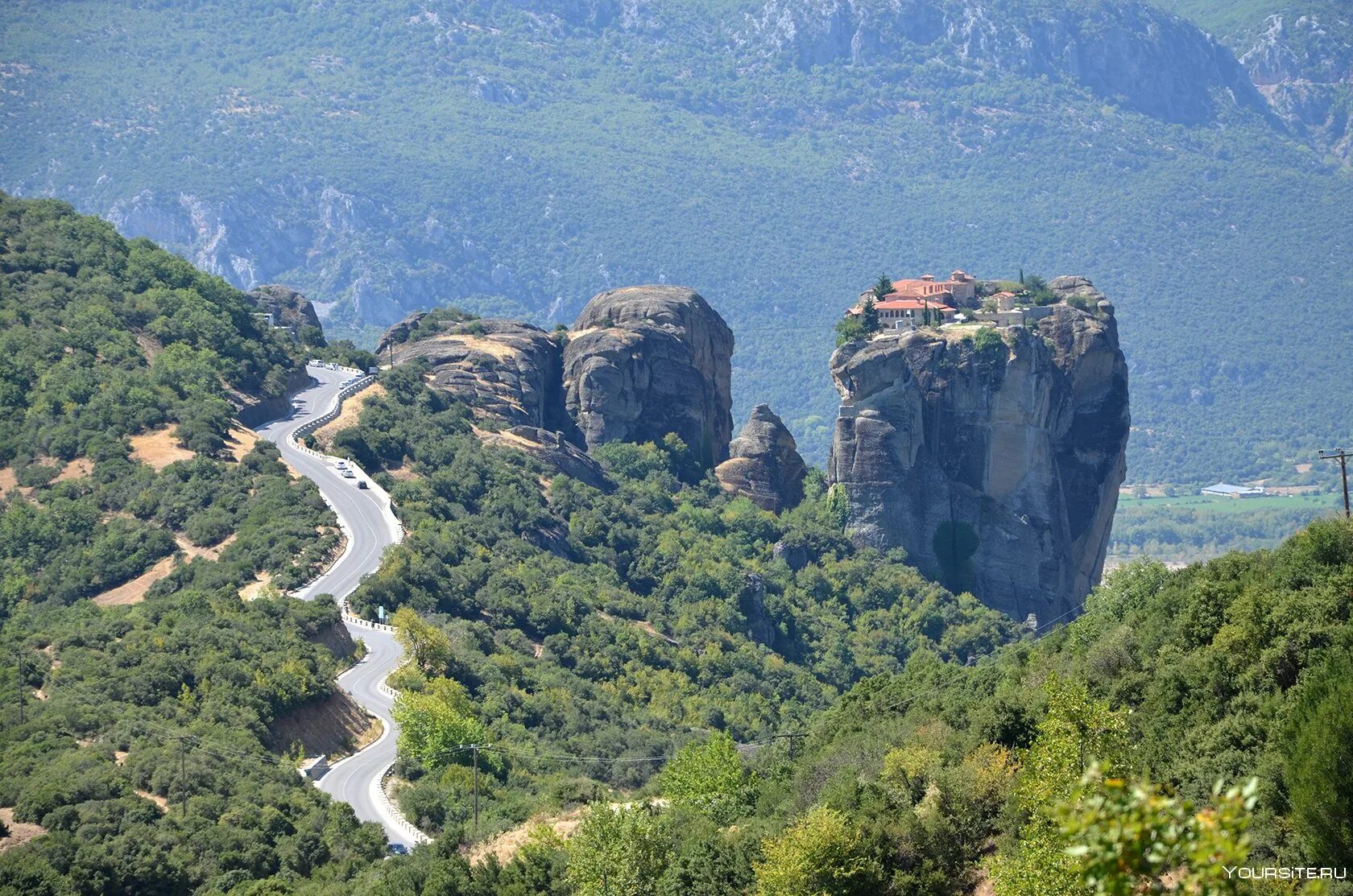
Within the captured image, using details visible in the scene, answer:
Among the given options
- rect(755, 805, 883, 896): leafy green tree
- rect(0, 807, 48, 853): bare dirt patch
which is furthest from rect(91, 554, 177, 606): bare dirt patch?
rect(755, 805, 883, 896): leafy green tree

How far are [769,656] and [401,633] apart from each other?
88.5 feet

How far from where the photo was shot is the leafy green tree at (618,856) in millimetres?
49750

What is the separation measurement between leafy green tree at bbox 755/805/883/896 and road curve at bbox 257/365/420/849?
1807 centimetres

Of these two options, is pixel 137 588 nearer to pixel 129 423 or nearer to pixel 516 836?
pixel 129 423

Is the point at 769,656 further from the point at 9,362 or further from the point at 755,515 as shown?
the point at 9,362

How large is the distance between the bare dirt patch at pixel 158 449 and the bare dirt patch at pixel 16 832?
1704 inches

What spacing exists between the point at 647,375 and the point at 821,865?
80.9 m

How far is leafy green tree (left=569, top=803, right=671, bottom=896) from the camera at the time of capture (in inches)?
1959

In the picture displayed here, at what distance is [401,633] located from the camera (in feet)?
269

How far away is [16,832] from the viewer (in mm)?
56125

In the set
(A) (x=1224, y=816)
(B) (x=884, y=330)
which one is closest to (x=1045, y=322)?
(B) (x=884, y=330)

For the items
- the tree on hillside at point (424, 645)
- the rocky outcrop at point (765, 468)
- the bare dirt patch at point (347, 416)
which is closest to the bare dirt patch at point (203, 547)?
the tree on hillside at point (424, 645)

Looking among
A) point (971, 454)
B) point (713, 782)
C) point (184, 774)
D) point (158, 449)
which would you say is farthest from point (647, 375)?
point (184, 774)

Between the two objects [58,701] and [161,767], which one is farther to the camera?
[58,701]
